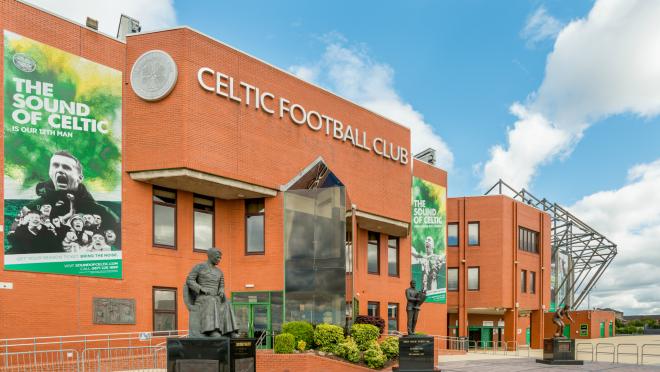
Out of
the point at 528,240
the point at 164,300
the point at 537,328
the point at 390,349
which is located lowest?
the point at 537,328

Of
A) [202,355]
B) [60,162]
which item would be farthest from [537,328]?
[202,355]

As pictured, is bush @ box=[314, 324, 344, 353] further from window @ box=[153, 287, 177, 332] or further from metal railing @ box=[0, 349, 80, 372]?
metal railing @ box=[0, 349, 80, 372]

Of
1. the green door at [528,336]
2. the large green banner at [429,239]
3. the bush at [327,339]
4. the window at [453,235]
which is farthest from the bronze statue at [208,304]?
the green door at [528,336]

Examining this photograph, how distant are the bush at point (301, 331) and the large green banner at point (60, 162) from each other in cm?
590

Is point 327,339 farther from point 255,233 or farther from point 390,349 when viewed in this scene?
point 255,233

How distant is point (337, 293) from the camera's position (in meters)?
24.9

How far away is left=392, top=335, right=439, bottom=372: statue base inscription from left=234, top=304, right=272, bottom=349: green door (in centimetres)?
663

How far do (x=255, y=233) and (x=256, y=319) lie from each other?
3361 millimetres

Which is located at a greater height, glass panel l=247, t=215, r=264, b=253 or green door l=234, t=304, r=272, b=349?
glass panel l=247, t=215, r=264, b=253

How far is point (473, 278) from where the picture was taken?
46.1 metres

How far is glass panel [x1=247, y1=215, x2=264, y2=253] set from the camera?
26141 mm

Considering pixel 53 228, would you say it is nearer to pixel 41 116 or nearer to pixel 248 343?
pixel 41 116

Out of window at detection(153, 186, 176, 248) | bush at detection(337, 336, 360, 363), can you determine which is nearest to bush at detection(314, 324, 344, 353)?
bush at detection(337, 336, 360, 363)

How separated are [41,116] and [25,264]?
14.6 ft
